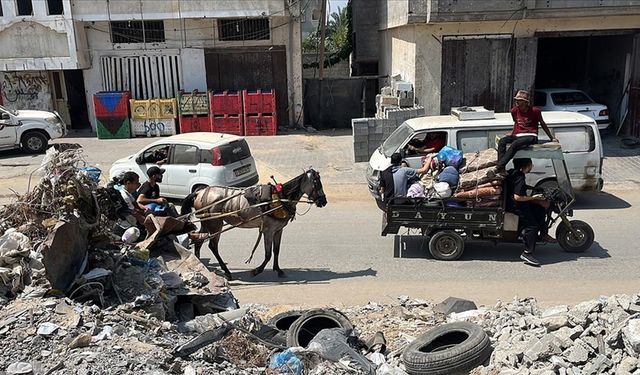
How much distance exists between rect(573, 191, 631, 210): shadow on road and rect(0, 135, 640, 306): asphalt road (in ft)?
0.07

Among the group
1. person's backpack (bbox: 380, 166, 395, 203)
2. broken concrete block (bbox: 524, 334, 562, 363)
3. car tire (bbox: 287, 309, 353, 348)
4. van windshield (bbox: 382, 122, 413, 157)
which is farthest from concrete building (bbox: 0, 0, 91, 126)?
broken concrete block (bbox: 524, 334, 562, 363)

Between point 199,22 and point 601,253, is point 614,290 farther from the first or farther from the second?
point 199,22

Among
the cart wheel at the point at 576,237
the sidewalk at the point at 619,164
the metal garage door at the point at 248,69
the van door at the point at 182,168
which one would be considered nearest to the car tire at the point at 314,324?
the cart wheel at the point at 576,237

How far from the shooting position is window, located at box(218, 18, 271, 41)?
75.6 feet

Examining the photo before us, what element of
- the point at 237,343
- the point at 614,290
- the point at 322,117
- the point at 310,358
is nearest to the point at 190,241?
the point at 237,343

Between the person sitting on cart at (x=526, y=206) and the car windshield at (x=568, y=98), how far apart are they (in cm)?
1200

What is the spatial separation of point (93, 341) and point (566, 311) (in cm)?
494

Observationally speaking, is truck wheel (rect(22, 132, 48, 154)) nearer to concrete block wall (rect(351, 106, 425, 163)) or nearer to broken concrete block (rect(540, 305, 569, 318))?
concrete block wall (rect(351, 106, 425, 163))

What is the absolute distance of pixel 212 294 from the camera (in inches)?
288

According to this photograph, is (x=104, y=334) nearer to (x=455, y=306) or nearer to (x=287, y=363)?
(x=287, y=363)

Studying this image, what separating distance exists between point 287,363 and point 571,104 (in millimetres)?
17727

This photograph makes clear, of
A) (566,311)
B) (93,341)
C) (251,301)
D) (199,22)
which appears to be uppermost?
(199,22)

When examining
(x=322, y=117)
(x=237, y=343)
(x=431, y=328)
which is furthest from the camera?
(x=322, y=117)

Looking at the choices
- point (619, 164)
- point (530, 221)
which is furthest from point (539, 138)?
point (619, 164)
